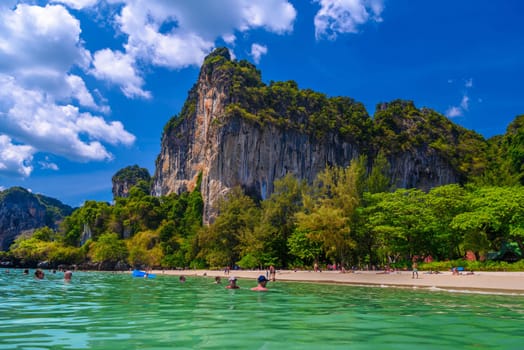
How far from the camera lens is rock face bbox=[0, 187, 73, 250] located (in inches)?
6442

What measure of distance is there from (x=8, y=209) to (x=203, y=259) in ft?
460

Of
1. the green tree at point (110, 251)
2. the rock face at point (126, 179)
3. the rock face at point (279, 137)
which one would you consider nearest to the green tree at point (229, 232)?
the rock face at point (279, 137)

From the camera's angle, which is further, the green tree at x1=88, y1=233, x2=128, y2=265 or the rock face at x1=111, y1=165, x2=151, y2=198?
the rock face at x1=111, y1=165, x2=151, y2=198

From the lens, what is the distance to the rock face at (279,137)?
7975 centimetres

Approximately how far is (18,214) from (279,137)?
141 m

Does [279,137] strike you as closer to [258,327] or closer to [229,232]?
[229,232]

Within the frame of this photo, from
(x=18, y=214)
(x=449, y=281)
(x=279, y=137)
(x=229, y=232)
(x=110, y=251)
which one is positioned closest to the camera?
(x=449, y=281)

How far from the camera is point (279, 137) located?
82.5 metres

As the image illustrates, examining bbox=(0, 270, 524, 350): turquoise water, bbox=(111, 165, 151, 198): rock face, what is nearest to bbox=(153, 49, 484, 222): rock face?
bbox=(111, 165, 151, 198): rock face

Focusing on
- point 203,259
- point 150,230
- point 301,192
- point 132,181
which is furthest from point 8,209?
point 301,192

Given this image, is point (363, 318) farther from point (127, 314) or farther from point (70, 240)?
point (70, 240)

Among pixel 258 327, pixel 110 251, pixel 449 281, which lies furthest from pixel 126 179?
pixel 258 327

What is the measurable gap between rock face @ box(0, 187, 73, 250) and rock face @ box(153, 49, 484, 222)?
10044 centimetres

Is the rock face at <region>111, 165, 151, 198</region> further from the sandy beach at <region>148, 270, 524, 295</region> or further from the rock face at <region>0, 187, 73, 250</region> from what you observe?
the sandy beach at <region>148, 270, 524, 295</region>
